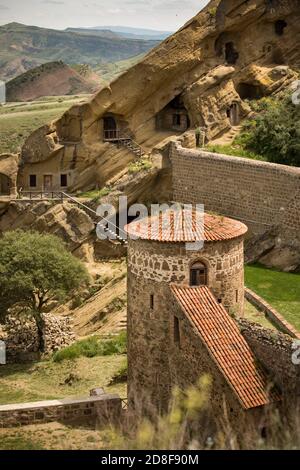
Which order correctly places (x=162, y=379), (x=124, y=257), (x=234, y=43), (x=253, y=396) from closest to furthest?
(x=253, y=396)
(x=162, y=379)
(x=124, y=257)
(x=234, y=43)

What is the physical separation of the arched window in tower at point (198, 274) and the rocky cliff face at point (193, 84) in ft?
59.3

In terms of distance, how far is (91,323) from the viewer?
102 ft

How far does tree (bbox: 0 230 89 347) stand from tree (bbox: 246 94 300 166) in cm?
910

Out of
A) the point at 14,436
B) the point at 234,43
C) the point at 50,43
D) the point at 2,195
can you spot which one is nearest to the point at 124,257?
the point at 2,195

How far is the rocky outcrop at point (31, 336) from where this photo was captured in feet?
98.1

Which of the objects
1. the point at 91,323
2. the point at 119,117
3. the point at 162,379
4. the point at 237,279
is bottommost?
the point at 91,323

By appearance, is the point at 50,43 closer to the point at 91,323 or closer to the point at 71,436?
the point at 91,323

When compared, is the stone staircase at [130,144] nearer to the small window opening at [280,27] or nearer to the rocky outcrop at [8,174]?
the rocky outcrop at [8,174]

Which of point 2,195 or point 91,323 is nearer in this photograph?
point 91,323

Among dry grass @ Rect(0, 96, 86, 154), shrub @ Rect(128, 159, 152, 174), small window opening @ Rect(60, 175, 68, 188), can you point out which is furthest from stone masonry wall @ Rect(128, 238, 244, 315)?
dry grass @ Rect(0, 96, 86, 154)

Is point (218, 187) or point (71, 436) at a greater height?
point (218, 187)

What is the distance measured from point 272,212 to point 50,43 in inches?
5875

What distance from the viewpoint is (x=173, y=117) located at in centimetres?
3931

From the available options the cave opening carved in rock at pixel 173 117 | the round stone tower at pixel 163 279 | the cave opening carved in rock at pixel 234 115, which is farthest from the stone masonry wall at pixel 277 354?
the cave opening carved in rock at pixel 173 117
